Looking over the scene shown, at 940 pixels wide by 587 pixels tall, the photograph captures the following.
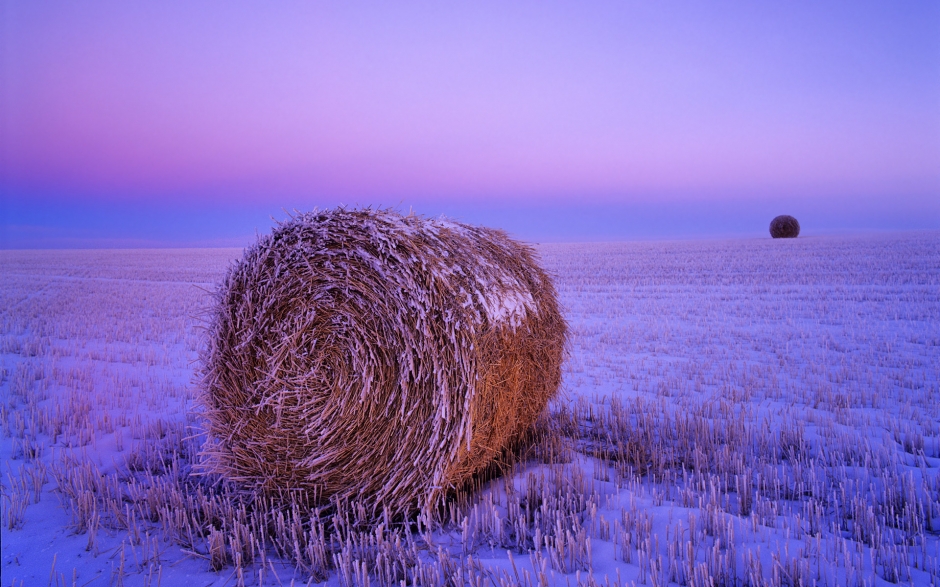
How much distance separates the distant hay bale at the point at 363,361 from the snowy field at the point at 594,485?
26 centimetres

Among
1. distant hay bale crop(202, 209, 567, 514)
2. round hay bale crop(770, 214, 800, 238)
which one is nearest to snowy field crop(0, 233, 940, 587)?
distant hay bale crop(202, 209, 567, 514)

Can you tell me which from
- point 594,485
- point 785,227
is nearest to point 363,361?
point 594,485

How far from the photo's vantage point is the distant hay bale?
347 cm

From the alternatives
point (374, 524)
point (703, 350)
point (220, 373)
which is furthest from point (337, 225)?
point (703, 350)

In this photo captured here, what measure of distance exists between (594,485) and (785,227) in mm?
44685

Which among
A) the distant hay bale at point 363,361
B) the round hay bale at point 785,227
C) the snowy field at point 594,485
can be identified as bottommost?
the snowy field at point 594,485

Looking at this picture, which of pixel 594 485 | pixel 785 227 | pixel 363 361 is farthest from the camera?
pixel 785 227

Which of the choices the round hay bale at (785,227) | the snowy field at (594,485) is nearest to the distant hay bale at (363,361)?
the snowy field at (594,485)

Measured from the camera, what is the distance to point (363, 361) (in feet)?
11.9

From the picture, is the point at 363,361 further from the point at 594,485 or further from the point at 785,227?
the point at 785,227

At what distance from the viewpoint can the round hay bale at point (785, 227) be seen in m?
Answer: 41.6

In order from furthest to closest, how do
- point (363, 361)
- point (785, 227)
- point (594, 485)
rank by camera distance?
1. point (785, 227)
2. point (594, 485)
3. point (363, 361)

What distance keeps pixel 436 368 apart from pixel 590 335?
675 centimetres

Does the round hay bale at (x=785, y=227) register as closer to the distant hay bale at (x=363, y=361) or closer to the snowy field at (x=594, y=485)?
the snowy field at (x=594, y=485)
